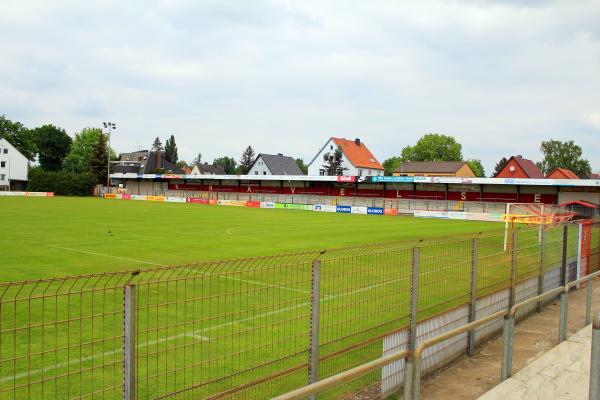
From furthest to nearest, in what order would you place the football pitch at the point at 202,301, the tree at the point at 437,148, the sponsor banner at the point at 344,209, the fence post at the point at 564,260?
the tree at the point at 437,148 → the sponsor banner at the point at 344,209 → the fence post at the point at 564,260 → the football pitch at the point at 202,301

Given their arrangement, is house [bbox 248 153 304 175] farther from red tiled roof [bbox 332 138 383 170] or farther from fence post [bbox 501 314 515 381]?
fence post [bbox 501 314 515 381]

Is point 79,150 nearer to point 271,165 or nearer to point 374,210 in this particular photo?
point 271,165

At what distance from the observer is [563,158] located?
381 feet

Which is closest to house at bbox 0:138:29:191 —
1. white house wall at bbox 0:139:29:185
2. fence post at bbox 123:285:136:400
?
white house wall at bbox 0:139:29:185

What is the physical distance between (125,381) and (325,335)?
5.28m

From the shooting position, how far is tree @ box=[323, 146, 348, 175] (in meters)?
105

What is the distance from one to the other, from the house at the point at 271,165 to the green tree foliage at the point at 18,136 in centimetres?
4920

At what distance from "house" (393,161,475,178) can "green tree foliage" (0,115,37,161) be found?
82.0m

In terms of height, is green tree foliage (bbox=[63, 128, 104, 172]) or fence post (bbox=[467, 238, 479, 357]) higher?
green tree foliage (bbox=[63, 128, 104, 172])

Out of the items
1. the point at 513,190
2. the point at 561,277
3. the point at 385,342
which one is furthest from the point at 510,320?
the point at 513,190

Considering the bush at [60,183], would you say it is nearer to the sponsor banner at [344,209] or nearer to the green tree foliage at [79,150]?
the green tree foliage at [79,150]

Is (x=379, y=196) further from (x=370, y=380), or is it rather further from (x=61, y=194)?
(x=370, y=380)

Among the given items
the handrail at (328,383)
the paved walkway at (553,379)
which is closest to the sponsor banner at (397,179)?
the paved walkway at (553,379)

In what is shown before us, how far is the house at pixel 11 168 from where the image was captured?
96188 millimetres
